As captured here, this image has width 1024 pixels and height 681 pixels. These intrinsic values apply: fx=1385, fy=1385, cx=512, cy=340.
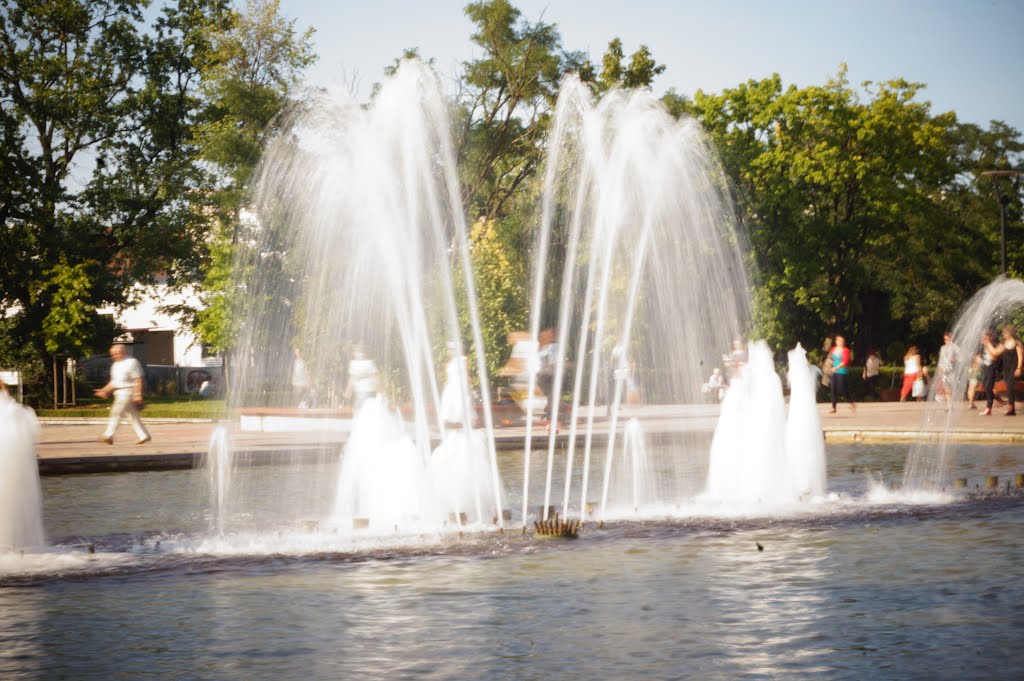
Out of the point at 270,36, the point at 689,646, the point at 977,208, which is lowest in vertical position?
the point at 689,646

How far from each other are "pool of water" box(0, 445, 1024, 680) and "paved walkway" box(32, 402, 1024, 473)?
6824 mm

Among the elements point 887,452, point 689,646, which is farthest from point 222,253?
point 689,646

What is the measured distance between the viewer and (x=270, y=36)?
5231cm

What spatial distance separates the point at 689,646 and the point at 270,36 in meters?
47.6

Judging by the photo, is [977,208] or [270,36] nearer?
[270,36]

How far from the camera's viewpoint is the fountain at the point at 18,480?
461 inches

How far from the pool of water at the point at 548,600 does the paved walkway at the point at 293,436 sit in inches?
269

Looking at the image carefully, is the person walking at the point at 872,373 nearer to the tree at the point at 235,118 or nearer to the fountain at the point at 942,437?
the fountain at the point at 942,437

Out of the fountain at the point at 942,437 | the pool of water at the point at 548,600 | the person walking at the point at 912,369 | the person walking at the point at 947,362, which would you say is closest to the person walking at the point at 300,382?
the fountain at the point at 942,437

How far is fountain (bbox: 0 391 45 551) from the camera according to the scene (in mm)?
11711

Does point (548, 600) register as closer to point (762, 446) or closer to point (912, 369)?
point (762, 446)

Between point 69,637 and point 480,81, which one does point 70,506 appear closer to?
point 69,637

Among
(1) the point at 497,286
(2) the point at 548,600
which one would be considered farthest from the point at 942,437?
(1) the point at 497,286

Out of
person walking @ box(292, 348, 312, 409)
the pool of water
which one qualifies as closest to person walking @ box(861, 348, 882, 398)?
person walking @ box(292, 348, 312, 409)
